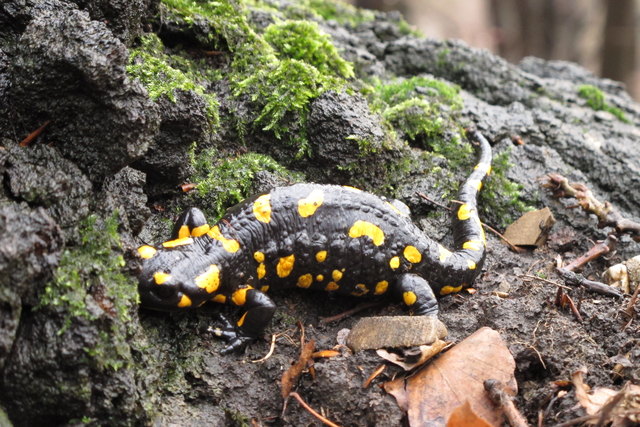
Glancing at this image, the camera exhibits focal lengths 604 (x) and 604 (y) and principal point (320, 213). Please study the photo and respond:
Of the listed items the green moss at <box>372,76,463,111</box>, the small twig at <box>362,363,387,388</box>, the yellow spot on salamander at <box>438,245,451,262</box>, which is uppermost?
the green moss at <box>372,76,463,111</box>

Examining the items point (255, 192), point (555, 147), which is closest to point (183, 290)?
point (255, 192)

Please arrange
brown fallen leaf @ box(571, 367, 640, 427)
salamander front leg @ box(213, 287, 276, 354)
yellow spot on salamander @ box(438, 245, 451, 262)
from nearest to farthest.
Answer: brown fallen leaf @ box(571, 367, 640, 427), salamander front leg @ box(213, 287, 276, 354), yellow spot on salamander @ box(438, 245, 451, 262)

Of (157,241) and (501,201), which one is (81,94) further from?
(501,201)

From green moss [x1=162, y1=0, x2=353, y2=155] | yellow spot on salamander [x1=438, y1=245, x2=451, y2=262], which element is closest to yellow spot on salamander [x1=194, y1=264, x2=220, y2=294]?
green moss [x1=162, y1=0, x2=353, y2=155]

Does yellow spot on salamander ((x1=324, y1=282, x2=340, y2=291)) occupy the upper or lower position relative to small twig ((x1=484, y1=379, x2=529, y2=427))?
lower

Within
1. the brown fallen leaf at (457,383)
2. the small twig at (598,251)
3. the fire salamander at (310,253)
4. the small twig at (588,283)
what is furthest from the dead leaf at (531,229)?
the brown fallen leaf at (457,383)

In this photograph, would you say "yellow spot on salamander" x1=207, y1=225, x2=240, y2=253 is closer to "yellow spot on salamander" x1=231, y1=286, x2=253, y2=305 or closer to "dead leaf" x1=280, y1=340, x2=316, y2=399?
"yellow spot on salamander" x1=231, y1=286, x2=253, y2=305

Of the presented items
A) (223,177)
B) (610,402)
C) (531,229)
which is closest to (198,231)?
(223,177)
